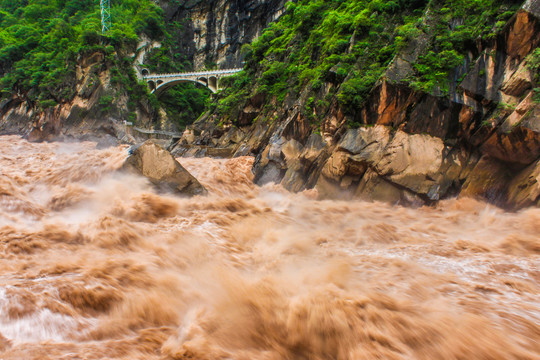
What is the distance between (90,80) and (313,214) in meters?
37.0

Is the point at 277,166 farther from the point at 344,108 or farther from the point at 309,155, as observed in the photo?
the point at 344,108

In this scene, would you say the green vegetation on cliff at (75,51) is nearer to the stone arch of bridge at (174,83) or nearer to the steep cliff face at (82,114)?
the steep cliff face at (82,114)

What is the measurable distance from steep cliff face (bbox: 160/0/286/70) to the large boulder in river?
43022mm

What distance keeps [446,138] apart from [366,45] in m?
6.29

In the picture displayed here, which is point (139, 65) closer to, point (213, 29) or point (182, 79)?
point (182, 79)

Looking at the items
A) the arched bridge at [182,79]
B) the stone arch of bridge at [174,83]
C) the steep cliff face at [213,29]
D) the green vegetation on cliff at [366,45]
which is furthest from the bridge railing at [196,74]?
the green vegetation on cliff at [366,45]

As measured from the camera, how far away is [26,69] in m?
35.6

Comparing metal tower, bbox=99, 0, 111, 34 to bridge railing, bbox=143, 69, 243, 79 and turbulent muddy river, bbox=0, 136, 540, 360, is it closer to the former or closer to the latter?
bridge railing, bbox=143, 69, 243, 79

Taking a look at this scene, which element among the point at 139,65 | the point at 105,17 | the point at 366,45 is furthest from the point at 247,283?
the point at 105,17

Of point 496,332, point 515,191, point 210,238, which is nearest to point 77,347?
point 210,238

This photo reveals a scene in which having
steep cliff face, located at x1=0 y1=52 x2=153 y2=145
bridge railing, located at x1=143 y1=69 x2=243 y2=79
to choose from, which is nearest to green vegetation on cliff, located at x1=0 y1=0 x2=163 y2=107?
steep cliff face, located at x1=0 y1=52 x2=153 y2=145

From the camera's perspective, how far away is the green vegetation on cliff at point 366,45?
1069cm

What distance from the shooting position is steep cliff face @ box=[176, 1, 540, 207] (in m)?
8.64

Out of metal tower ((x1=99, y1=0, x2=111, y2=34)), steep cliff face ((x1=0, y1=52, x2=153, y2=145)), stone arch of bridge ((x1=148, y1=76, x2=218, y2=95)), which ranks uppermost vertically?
metal tower ((x1=99, y1=0, x2=111, y2=34))
